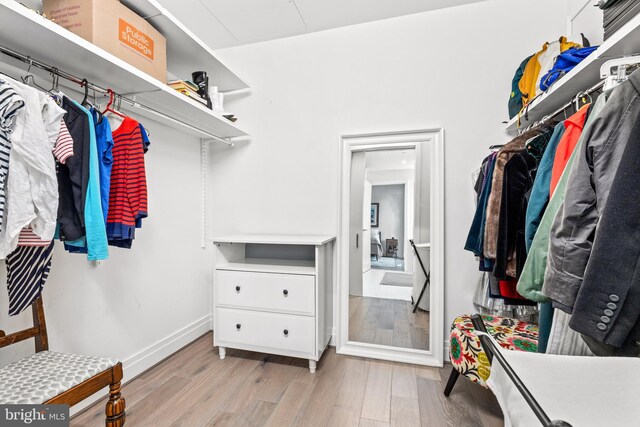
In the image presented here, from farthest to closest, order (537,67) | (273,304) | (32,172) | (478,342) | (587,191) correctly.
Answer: (273,304), (537,67), (478,342), (32,172), (587,191)

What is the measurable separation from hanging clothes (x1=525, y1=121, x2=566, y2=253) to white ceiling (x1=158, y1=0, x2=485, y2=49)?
1.58 m

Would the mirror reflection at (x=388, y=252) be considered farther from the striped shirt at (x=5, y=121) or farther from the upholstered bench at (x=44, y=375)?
the striped shirt at (x=5, y=121)

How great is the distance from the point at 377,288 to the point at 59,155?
201 cm

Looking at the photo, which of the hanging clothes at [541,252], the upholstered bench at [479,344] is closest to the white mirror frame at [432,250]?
the upholstered bench at [479,344]

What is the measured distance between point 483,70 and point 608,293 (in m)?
1.91

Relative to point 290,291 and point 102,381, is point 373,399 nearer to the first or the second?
point 290,291

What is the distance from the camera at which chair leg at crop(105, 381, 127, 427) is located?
3.71 ft

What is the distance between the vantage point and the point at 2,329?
126 centimetres

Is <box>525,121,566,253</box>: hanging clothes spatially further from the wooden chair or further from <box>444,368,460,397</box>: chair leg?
the wooden chair

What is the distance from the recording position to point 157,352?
6.64 feet

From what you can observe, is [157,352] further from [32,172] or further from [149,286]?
[32,172]

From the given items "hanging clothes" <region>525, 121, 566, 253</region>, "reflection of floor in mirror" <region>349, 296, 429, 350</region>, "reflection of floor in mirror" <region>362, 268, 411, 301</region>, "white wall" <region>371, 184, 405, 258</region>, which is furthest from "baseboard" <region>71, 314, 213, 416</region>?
"hanging clothes" <region>525, 121, 566, 253</region>

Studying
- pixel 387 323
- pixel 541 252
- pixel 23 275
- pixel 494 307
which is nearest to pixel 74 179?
pixel 23 275

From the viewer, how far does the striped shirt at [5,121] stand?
2.96 feet
